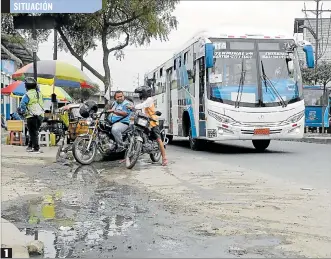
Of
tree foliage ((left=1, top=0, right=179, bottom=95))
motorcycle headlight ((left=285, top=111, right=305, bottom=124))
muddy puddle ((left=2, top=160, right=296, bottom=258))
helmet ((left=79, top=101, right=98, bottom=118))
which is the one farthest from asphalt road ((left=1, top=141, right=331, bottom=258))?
tree foliage ((left=1, top=0, right=179, bottom=95))

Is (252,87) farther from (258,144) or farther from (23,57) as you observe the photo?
(23,57)

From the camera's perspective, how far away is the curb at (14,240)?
453cm

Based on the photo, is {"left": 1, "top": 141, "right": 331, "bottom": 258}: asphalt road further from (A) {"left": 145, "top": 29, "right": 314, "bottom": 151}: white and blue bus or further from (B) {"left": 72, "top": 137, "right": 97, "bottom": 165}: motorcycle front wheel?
(A) {"left": 145, "top": 29, "right": 314, "bottom": 151}: white and blue bus

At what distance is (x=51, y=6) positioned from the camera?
15.0 ft

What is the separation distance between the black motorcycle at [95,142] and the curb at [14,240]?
5768 millimetres

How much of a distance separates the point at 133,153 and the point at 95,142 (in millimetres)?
1103

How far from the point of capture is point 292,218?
631 centimetres

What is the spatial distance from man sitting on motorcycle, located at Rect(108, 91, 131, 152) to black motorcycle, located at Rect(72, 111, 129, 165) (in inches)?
5.2

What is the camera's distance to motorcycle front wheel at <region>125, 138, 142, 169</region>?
1088cm

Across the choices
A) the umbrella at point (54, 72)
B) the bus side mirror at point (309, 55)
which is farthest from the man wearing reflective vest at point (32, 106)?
the bus side mirror at point (309, 55)

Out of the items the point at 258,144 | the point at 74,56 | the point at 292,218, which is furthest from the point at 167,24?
the point at 292,218

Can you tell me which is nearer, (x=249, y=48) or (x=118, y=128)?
(x=118, y=128)

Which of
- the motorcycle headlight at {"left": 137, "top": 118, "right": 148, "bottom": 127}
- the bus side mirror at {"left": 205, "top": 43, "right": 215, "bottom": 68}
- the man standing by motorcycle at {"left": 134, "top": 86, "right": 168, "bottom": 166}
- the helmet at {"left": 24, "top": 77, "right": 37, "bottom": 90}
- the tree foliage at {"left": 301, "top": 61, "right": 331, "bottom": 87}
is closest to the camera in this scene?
the motorcycle headlight at {"left": 137, "top": 118, "right": 148, "bottom": 127}

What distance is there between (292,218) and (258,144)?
10.6m
